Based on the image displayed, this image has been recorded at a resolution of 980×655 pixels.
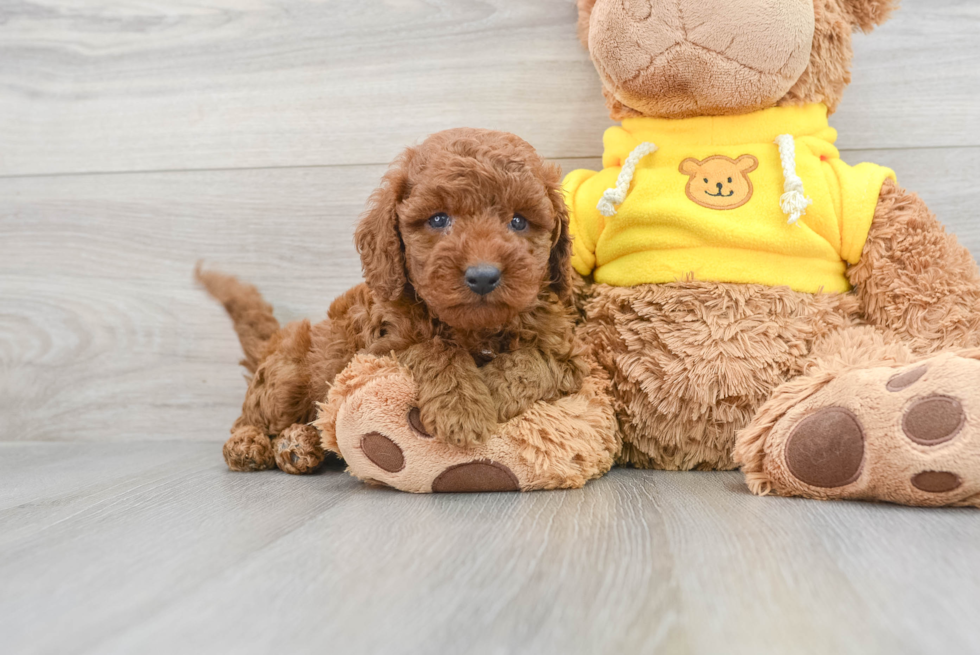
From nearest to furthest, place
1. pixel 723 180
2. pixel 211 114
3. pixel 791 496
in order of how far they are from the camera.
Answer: pixel 791 496, pixel 723 180, pixel 211 114

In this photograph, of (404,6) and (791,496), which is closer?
(791,496)

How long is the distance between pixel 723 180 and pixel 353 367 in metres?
0.75

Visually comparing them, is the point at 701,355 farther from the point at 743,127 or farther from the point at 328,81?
the point at 328,81

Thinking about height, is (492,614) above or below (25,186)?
below

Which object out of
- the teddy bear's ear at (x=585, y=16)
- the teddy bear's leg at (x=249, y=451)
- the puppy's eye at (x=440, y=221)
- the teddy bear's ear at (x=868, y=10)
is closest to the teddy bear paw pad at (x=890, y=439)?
the puppy's eye at (x=440, y=221)


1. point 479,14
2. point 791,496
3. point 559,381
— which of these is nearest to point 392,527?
point 559,381

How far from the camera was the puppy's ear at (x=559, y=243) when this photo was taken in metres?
1.18

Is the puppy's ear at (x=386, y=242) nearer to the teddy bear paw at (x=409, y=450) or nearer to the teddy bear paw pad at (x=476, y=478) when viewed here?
the teddy bear paw at (x=409, y=450)

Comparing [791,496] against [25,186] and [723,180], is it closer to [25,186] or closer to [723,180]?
[723,180]

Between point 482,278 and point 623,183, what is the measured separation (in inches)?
17.1

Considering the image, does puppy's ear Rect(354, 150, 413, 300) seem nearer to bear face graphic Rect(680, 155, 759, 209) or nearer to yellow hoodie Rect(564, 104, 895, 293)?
yellow hoodie Rect(564, 104, 895, 293)

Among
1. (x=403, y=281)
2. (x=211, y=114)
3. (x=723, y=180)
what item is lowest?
(x=403, y=281)

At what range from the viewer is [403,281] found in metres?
1.15

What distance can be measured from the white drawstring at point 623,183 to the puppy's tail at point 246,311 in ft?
2.72
